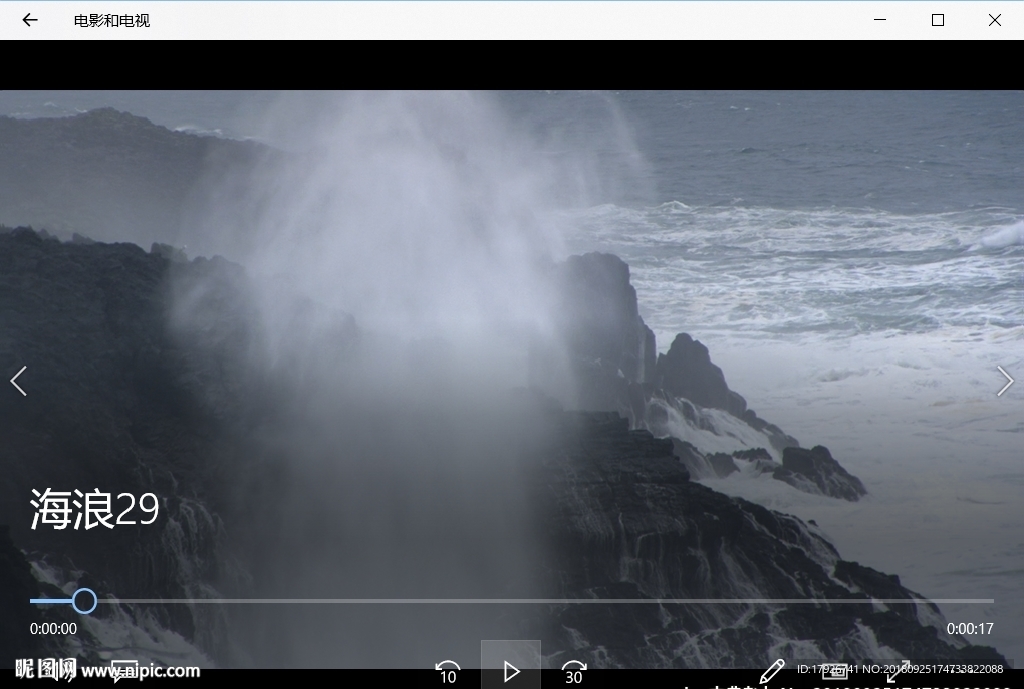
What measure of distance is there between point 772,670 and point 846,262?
3059 millimetres

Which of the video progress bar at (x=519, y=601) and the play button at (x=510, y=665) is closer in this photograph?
the play button at (x=510, y=665)

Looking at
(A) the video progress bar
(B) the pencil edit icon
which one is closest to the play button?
(A) the video progress bar

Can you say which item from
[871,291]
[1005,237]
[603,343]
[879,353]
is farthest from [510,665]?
[1005,237]

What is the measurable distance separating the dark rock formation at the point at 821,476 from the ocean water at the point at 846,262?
0.08 metres

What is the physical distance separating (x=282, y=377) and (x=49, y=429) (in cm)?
162

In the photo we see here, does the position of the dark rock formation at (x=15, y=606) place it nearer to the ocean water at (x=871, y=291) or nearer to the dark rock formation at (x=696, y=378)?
the ocean water at (x=871, y=291)

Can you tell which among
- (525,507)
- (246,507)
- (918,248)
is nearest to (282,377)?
(246,507)

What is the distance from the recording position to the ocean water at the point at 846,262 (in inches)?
246

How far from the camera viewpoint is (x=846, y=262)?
683 centimetres

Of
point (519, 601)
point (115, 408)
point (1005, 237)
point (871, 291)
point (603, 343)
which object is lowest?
point (519, 601)

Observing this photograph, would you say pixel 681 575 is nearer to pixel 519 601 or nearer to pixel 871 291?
pixel 519 601

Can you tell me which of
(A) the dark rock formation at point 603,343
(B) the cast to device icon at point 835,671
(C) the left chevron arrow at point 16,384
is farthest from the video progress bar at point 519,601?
(C) the left chevron arrow at point 16,384

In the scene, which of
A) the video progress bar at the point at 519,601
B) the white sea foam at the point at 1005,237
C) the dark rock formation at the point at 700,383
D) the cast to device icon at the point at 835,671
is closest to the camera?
the cast to device icon at the point at 835,671

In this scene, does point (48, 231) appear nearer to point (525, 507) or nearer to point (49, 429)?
point (49, 429)
